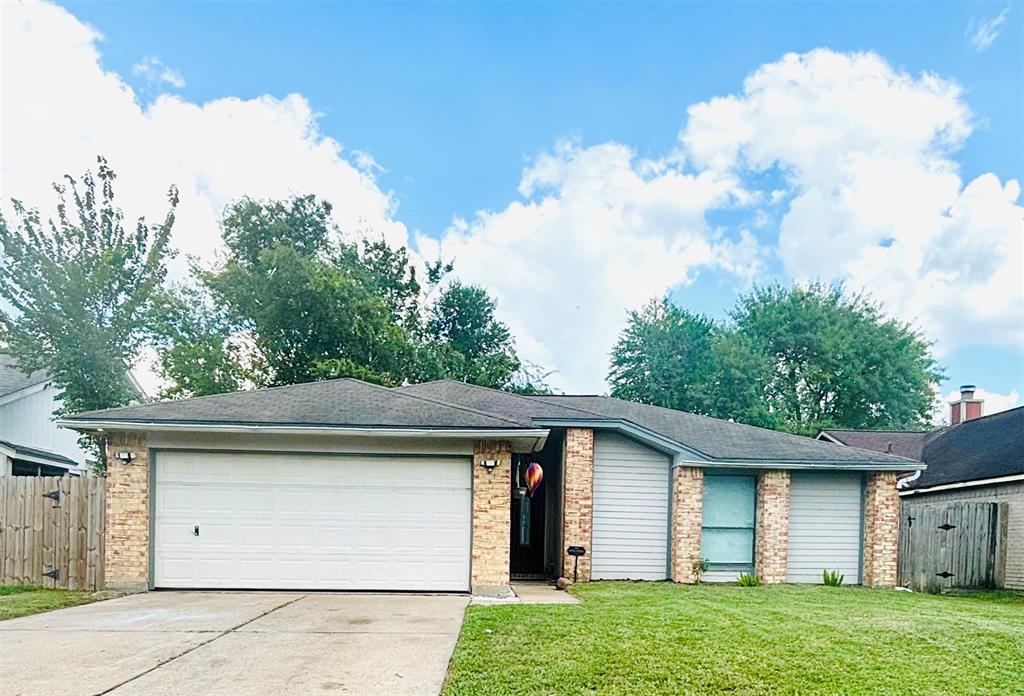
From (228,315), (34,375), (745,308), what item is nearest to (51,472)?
(34,375)

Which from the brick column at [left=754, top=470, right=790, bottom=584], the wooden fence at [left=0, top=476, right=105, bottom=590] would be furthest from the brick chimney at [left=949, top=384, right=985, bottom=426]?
the wooden fence at [left=0, top=476, right=105, bottom=590]

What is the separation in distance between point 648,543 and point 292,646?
23.9 feet

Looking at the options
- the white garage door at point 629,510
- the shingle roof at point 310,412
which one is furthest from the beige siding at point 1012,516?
the shingle roof at point 310,412

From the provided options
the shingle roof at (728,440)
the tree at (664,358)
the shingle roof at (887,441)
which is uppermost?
the tree at (664,358)

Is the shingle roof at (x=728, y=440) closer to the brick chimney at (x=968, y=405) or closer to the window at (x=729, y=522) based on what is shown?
the window at (x=729, y=522)

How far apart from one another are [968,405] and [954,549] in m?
10.0

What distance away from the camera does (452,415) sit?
9.93 m

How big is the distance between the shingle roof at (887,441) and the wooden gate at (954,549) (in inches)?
216

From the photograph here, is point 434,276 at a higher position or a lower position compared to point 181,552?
higher

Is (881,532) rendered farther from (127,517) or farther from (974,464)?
(127,517)

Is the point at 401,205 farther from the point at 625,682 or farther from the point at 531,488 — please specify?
the point at 625,682

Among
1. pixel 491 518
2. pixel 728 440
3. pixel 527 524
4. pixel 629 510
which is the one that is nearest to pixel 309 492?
pixel 491 518

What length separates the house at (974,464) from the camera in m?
11.9

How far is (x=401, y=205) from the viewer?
26.4 meters
